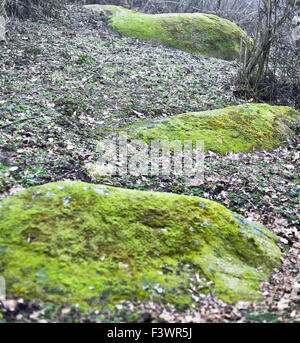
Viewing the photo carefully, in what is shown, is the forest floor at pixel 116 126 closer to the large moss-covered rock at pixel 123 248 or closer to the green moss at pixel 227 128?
the large moss-covered rock at pixel 123 248

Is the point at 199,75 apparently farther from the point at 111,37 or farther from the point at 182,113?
the point at 111,37

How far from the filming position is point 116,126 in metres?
6.27

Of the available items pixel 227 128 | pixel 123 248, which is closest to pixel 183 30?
pixel 227 128

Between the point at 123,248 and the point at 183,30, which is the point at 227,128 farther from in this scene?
the point at 183,30

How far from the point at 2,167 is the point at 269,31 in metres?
7.71

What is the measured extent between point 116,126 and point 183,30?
877 centimetres

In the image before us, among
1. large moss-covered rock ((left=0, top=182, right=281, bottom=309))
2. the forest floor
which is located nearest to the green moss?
the forest floor

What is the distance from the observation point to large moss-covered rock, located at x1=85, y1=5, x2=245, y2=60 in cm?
1239

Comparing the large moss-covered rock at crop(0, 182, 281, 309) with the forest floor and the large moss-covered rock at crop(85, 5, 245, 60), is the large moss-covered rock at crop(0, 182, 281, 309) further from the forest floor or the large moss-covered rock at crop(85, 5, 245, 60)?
the large moss-covered rock at crop(85, 5, 245, 60)

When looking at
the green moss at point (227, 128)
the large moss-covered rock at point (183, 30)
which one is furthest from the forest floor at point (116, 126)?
the large moss-covered rock at point (183, 30)

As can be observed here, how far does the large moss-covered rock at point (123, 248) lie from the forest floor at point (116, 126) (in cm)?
14
